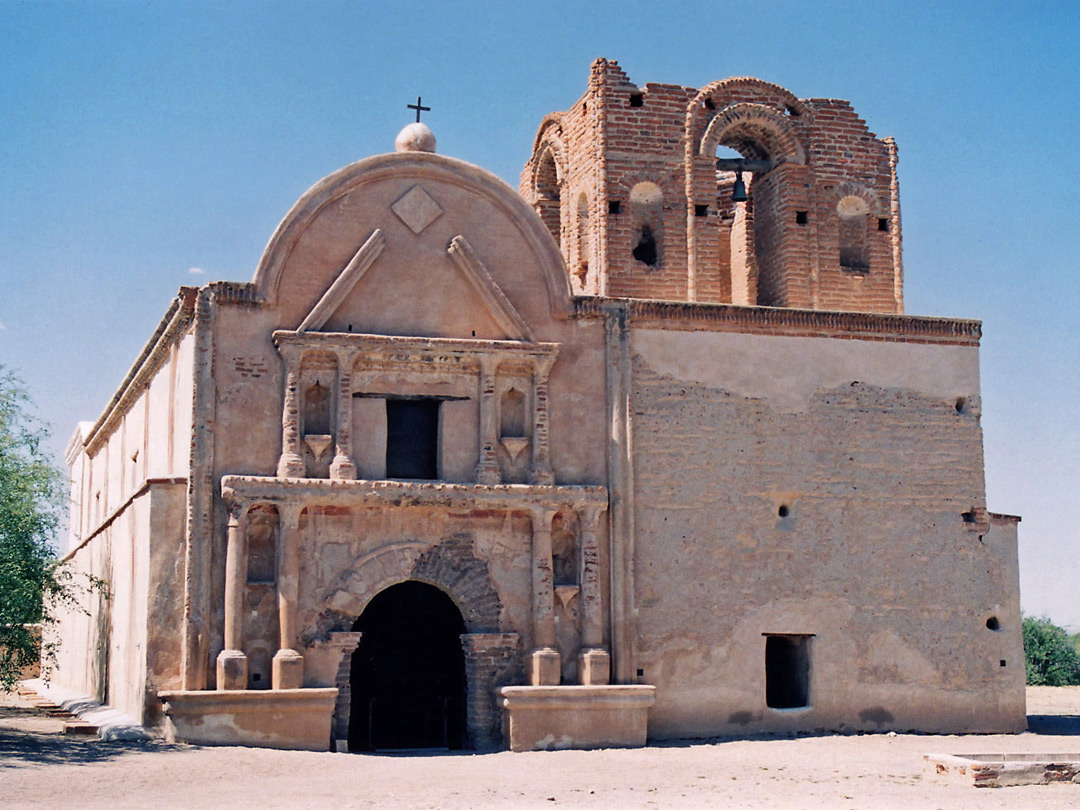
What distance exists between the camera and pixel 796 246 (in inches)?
720

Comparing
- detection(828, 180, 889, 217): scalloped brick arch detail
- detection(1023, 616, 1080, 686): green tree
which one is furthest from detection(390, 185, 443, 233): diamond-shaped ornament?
detection(1023, 616, 1080, 686): green tree

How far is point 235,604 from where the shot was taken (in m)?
15.2

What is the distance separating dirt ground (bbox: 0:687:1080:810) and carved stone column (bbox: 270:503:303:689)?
977mm

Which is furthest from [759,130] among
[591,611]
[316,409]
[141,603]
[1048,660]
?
[1048,660]

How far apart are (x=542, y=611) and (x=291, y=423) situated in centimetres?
356

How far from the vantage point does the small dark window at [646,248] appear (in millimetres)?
18453

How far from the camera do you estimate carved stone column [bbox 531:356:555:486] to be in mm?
16328

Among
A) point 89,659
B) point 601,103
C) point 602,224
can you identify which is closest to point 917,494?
point 602,224

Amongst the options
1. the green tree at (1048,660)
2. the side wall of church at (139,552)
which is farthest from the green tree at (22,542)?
the green tree at (1048,660)

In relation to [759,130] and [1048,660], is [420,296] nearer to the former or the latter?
[759,130]

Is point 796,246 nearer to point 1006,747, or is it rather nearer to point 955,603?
point 955,603

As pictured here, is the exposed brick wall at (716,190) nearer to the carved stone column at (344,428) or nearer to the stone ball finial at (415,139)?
the stone ball finial at (415,139)

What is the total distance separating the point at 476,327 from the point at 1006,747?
7.85 metres

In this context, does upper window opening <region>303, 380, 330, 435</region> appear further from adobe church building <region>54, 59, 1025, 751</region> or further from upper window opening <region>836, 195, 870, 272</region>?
upper window opening <region>836, 195, 870, 272</region>
